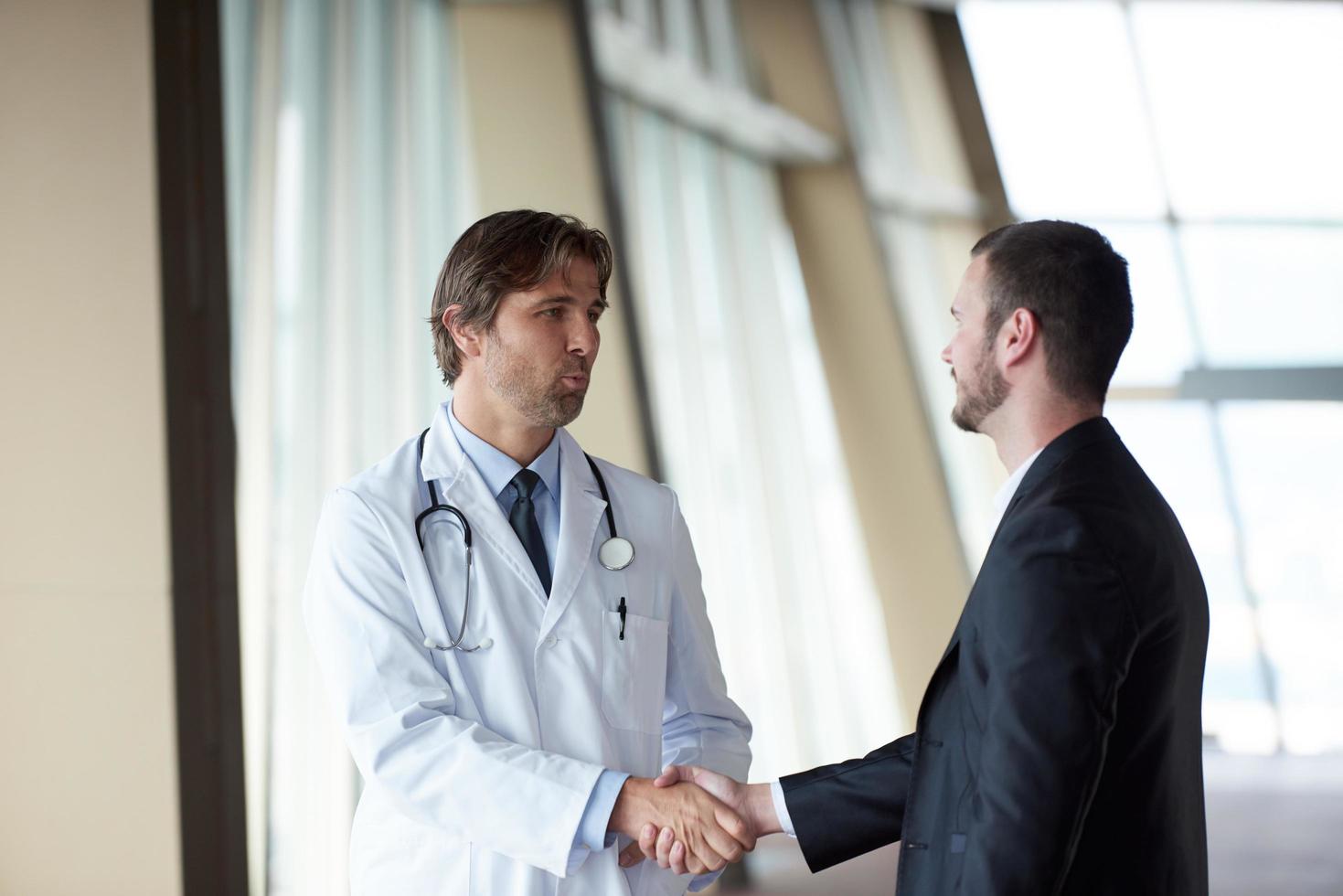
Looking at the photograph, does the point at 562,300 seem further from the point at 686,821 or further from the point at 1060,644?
the point at 1060,644

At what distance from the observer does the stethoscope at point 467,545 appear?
1620 millimetres

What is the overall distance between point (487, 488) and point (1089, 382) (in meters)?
0.90

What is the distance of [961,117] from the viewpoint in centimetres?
527

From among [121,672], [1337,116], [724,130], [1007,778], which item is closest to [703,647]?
[1007,778]

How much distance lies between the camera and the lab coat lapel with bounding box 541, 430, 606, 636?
1696 mm

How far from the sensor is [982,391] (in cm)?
154

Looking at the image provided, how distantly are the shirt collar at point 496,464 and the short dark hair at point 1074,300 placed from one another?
75cm

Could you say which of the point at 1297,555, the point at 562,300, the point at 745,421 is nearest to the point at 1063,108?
the point at 1297,555

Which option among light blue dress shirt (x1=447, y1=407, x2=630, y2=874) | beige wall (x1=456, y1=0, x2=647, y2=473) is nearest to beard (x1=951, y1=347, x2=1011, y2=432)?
light blue dress shirt (x1=447, y1=407, x2=630, y2=874)

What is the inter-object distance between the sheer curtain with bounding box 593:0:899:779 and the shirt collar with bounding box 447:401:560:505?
218 centimetres

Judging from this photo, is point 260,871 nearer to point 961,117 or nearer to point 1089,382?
point 1089,382

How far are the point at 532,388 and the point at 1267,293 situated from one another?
15.6 feet

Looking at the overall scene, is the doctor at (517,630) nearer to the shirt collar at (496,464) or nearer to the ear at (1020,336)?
the shirt collar at (496,464)

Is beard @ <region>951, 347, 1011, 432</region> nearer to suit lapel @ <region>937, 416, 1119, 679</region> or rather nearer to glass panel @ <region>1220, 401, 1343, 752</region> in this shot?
suit lapel @ <region>937, 416, 1119, 679</region>
